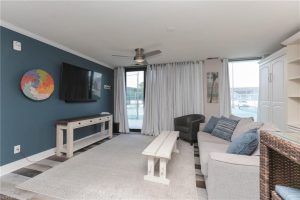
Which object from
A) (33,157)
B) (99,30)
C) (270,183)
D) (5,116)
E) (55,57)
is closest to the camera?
(270,183)

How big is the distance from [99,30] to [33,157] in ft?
8.62

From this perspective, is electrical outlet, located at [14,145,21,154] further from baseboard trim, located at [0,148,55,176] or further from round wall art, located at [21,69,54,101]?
round wall art, located at [21,69,54,101]

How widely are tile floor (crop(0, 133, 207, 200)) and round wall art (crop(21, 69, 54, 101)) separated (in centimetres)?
120

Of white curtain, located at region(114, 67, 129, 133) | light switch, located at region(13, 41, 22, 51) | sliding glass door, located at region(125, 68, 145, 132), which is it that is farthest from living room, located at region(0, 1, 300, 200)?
sliding glass door, located at region(125, 68, 145, 132)

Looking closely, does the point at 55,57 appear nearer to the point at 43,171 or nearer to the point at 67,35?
the point at 67,35

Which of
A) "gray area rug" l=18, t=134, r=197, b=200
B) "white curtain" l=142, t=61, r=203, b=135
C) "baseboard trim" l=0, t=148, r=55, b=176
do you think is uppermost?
"white curtain" l=142, t=61, r=203, b=135

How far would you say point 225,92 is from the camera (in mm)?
4703

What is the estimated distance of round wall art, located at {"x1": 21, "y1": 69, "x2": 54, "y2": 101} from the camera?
2768 millimetres

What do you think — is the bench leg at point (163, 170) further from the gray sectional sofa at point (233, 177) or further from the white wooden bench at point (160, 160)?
the gray sectional sofa at point (233, 177)

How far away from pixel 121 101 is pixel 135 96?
1.76 feet

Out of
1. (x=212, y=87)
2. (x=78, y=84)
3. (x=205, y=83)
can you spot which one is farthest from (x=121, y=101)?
(x=212, y=87)

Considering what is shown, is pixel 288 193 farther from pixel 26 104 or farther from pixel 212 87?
pixel 212 87

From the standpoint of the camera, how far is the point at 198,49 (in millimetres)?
3791

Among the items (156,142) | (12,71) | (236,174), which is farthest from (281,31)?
(12,71)
